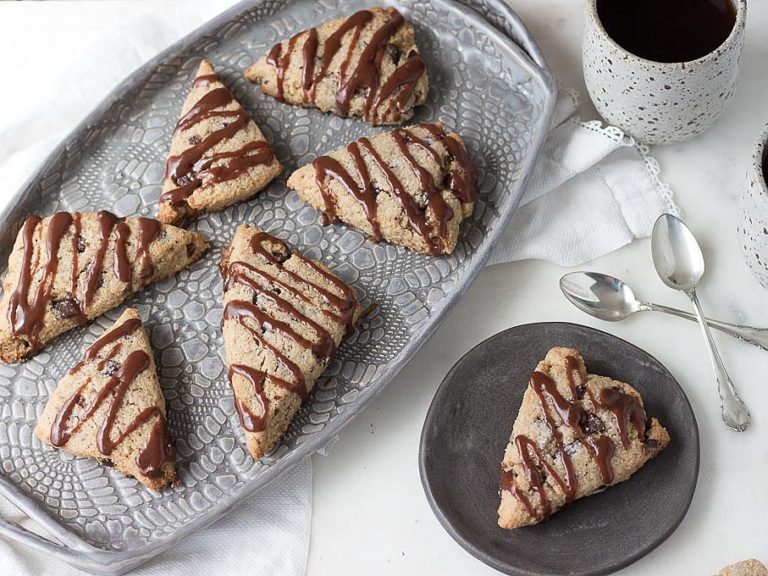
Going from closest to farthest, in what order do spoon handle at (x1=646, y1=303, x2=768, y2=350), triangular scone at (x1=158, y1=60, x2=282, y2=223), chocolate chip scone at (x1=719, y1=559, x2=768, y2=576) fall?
chocolate chip scone at (x1=719, y1=559, x2=768, y2=576) → spoon handle at (x1=646, y1=303, x2=768, y2=350) → triangular scone at (x1=158, y1=60, x2=282, y2=223)

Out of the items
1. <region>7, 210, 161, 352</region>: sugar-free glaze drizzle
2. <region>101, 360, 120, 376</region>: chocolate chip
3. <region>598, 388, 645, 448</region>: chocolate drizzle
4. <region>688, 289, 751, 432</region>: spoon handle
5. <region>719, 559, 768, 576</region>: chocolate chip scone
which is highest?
<region>7, 210, 161, 352</region>: sugar-free glaze drizzle

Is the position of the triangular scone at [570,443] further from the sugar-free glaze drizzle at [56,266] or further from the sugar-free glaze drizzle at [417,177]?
the sugar-free glaze drizzle at [56,266]

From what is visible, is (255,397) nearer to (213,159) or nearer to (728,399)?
(213,159)

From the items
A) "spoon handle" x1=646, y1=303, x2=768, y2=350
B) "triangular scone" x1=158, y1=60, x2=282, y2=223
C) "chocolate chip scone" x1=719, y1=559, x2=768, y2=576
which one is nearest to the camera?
"chocolate chip scone" x1=719, y1=559, x2=768, y2=576

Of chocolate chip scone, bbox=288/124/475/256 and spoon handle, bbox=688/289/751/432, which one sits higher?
chocolate chip scone, bbox=288/124/475/256

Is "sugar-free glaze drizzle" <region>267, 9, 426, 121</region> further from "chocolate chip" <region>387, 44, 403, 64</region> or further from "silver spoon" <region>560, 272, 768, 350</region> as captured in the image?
"silver spoon" <region>560, 272, 768, 350</region>

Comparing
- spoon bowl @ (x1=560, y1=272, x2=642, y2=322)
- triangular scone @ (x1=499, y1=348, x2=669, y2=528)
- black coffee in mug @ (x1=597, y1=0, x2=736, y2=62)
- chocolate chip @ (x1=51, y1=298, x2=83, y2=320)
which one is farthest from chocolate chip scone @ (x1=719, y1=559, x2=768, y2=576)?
chocolate chip @ (x1=51, y1=298, x2=83, y2=320)

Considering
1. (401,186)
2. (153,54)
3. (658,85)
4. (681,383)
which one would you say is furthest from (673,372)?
(153,54)
